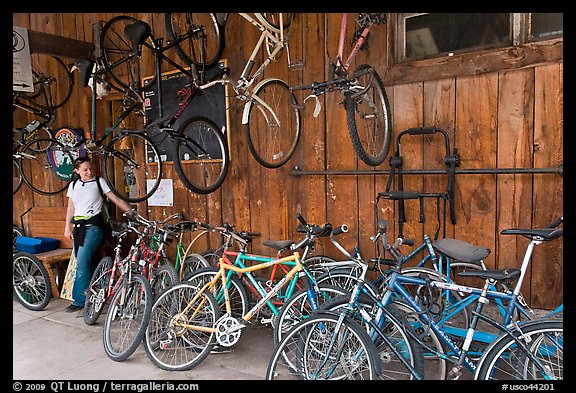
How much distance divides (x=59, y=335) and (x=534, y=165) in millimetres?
4769

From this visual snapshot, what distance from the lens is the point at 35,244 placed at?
589 centimetres

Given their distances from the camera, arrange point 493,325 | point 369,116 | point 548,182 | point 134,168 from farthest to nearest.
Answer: point 134,168, point 369,116, point 548,182, point 493,325

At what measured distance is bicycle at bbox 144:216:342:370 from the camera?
11.3 feet

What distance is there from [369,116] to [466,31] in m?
1.06

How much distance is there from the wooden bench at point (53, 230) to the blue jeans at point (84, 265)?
0.64m

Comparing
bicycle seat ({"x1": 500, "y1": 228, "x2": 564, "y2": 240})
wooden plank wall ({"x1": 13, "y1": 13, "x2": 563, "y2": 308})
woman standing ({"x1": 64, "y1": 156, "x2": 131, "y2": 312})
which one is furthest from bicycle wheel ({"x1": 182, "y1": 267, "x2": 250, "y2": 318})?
bicycle seat ({"x1": 500, "y1": 228, "x2": 564, "y2": 240})

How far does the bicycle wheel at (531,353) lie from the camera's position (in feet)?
7.75

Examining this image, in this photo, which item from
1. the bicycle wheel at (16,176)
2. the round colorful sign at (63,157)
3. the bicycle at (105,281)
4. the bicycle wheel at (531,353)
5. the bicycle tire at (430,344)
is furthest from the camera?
the bicycle wheel at (16,176)

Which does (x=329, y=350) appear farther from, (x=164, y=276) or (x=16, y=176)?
(x=16, y=176)

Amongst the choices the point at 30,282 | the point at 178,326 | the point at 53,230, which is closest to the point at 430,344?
the point at 178,326

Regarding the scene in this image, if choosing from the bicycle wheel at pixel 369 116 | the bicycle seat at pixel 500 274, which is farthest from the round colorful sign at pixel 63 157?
the bicycle seat at pixel 500 274

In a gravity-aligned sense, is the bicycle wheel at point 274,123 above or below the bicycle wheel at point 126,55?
below

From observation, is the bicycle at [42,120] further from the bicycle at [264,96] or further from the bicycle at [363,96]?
the bicycle at [363,96]
